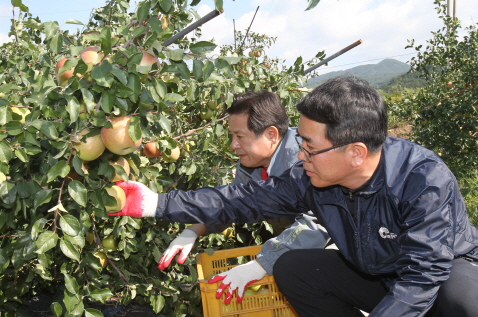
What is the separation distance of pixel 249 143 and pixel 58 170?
1.12m

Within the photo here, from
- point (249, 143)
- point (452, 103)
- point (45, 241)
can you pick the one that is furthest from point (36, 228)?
point (452, 103)

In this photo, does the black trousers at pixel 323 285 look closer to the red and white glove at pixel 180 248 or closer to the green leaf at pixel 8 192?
the red and white glove at pixel 180 248

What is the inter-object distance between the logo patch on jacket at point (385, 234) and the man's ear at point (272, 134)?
894mm

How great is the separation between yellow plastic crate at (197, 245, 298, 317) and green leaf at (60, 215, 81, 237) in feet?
1.87

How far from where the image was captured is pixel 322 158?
149 centimetres

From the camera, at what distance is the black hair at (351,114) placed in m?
1.42

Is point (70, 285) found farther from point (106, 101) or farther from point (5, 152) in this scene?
point (106, 101)

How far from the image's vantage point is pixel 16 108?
5.06 ft

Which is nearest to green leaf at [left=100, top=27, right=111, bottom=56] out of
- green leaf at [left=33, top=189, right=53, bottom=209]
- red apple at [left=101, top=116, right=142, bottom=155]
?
red apple at [left=101, top=116, right=142, bottom=155]

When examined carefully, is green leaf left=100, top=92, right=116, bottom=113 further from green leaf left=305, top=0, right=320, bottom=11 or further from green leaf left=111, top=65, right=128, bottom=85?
green leaf left=305, top=0, right=320, bottom=11

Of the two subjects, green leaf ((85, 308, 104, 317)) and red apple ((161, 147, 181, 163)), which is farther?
red apple ((161, 147, 181, 163))

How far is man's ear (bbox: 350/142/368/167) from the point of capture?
1.44 m

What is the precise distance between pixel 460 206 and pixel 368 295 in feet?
1.73

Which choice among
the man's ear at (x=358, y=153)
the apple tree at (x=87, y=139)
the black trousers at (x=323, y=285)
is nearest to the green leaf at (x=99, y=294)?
the apple tree at (x=87, y=139)
